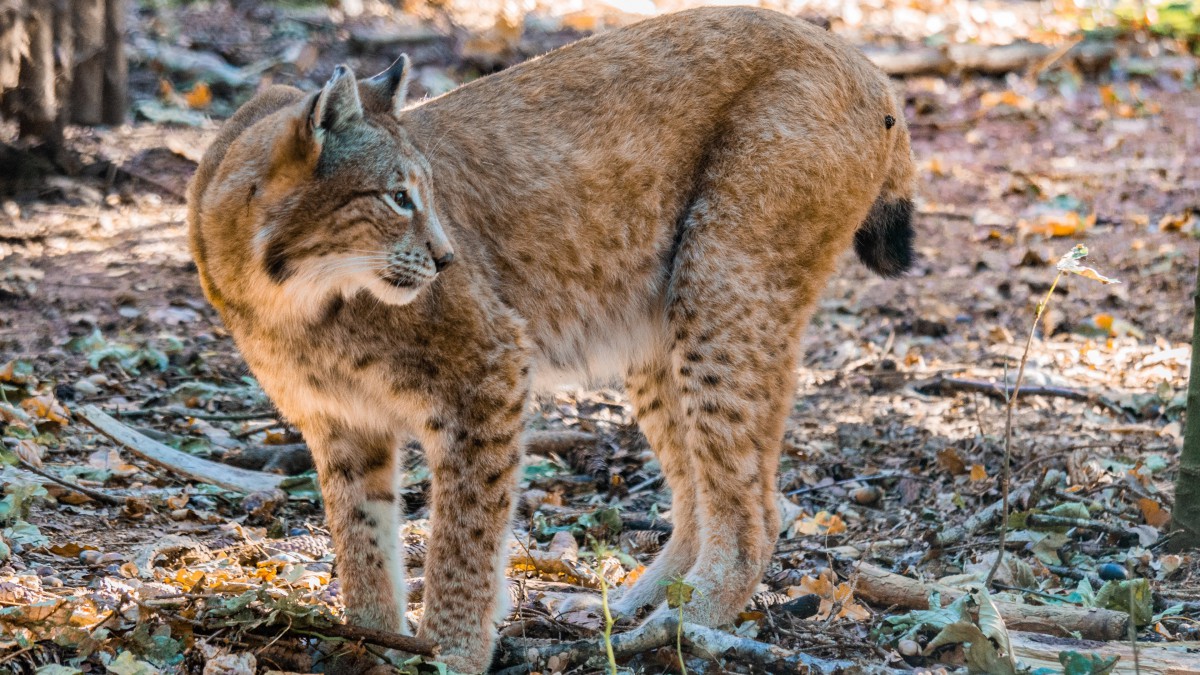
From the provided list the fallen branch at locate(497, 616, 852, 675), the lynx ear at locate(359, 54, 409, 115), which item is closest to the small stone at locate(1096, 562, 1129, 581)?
the fallen branch at locate(497, 616, 852, 675)

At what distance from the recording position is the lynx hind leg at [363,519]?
4.18 m

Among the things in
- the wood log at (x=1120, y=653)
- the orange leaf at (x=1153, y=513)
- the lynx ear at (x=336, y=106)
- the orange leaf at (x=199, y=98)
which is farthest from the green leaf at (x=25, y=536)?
the orange leaf at (x=199, y=98)

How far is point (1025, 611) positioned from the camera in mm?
4027

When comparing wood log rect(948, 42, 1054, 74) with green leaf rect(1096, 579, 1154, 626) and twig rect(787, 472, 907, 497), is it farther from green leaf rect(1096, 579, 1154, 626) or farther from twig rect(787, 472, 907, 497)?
green leaf rect(1096, 579, 1154, 626)

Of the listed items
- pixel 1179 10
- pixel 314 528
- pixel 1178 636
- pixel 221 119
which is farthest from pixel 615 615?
pixel 1179 10

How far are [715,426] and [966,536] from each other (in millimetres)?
1157

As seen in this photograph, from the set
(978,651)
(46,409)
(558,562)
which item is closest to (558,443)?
(558,562)

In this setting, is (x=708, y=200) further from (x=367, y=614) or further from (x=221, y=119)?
(x=221, y=119)

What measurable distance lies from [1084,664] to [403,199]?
2.39 m

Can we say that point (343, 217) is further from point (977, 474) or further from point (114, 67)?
point (114, 67)

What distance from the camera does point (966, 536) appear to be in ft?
16.3

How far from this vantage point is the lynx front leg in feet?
13.3

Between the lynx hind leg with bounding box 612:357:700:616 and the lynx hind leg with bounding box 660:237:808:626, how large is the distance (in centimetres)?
19

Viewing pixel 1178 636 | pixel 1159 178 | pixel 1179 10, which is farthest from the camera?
pixel 1179 10
